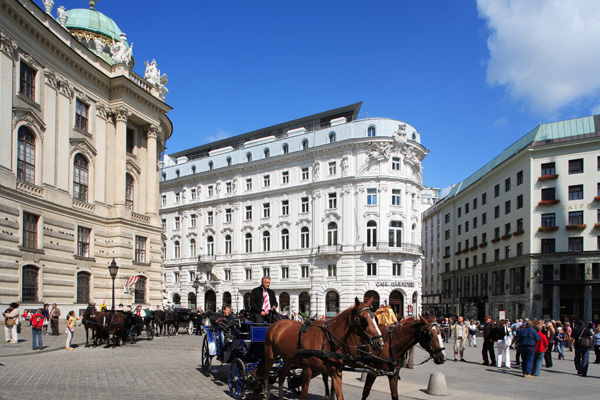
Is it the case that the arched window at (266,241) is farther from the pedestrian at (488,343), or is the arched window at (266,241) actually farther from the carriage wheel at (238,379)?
the carriage wheel at (238,379)

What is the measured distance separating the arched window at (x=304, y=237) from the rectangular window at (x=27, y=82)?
37.4 metres

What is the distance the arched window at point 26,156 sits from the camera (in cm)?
2762

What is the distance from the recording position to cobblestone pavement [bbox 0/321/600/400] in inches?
460

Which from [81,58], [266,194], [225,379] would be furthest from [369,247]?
[225,379]

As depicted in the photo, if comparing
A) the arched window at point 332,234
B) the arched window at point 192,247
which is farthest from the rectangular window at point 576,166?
the arched window at point 192,247

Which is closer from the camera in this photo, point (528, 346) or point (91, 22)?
point (528, 346)

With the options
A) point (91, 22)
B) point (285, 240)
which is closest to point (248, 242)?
point (285, 240)

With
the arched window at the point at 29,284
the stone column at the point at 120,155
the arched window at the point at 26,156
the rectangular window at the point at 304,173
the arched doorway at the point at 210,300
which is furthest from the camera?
the arched doorway at the point at 210,300

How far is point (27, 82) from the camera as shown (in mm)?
28375

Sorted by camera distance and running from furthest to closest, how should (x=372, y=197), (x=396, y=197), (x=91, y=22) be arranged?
(x=396, y=197), (x=372, y=197), (x=91, y=22)

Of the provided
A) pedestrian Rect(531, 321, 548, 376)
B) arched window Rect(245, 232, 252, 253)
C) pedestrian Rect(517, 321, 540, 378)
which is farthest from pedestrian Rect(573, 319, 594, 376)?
arched window Rect(245, 232, 252, 253)

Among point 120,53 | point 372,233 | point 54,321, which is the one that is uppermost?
point 120,53

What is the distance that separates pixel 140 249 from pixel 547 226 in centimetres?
3681

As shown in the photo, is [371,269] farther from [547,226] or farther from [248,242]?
[547,226]
